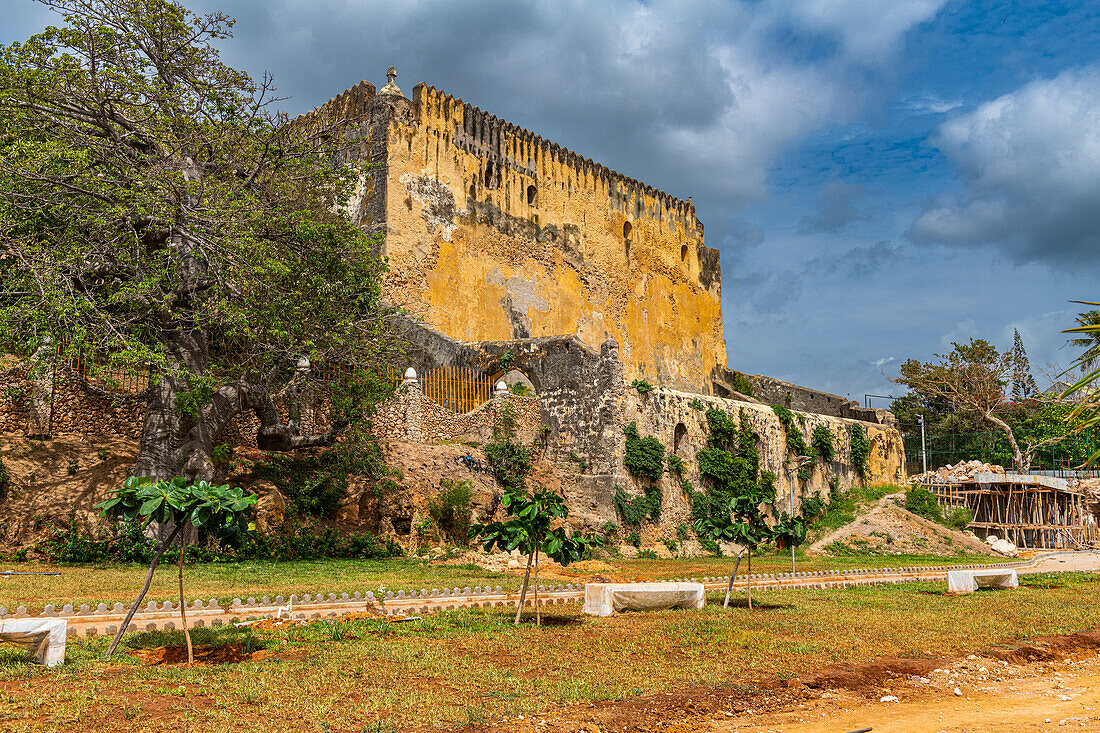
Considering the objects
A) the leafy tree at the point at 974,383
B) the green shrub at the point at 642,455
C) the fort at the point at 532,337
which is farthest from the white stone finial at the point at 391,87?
A: the leafy tree at the point at 974,383

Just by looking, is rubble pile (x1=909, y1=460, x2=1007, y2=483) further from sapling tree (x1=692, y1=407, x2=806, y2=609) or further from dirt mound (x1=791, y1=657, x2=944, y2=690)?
dirt mound (x1=791, y1=657, x2=944, y2=690)

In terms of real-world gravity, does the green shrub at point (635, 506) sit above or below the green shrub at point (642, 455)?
→ below

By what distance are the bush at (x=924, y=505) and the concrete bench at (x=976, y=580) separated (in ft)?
40.2

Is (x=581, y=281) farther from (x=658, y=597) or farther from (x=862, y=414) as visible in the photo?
(x=658, y=597)

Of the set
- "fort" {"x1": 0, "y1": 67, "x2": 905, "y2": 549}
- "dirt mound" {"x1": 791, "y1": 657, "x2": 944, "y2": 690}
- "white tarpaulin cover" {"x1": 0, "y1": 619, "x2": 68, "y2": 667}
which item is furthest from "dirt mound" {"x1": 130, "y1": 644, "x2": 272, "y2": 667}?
"fort" {"x1": 0, "y1": 67, "x2": 905, "y2": 549}

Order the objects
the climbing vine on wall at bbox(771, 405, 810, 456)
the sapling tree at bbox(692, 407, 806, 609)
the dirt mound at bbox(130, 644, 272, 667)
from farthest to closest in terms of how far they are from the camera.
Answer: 1. the climbing vine on wall at bbox(771, 405, 810, 456)
2. the sapling tree at bbox(692, 407, 806, 609)
3. the dirt mound at bbox(130, 644, 272, 667)

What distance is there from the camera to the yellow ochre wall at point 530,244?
24.8 m

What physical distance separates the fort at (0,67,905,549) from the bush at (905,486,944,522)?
7.14 ft

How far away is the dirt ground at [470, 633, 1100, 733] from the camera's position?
5.75m

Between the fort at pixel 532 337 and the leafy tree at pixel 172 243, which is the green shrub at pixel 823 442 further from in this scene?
the leafy tree at pixel 172 243

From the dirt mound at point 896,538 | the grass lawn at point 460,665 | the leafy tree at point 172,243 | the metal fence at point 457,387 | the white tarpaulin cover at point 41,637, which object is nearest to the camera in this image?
the grass lawn at point 460,665

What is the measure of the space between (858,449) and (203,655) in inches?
1045

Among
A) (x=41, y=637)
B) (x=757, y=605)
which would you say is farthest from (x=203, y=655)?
(x=757, y=605)

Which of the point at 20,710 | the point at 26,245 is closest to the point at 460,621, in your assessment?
the point at 20,710
